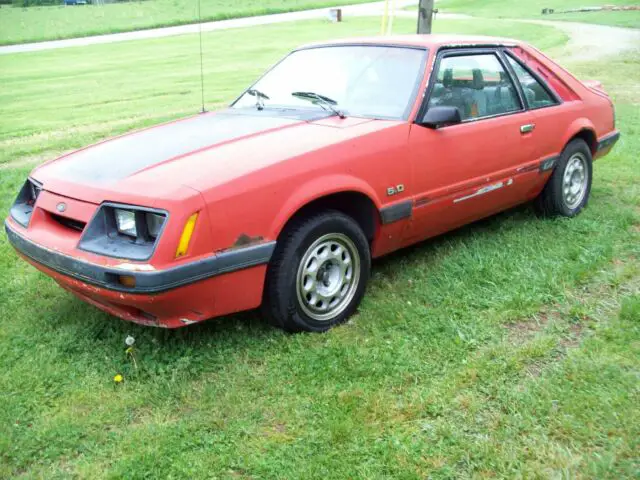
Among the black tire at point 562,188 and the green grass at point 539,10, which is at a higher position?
the black tire at point 562,188

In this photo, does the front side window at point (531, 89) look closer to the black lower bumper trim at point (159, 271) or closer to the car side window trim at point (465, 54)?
the car side window trim at point (465, 54)

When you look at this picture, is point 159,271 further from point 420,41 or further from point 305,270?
point 420,41

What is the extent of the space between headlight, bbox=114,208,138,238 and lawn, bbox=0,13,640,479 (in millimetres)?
677

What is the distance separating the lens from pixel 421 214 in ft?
13.0

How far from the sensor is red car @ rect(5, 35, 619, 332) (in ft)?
9.75

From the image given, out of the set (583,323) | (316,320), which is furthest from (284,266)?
(583,323)

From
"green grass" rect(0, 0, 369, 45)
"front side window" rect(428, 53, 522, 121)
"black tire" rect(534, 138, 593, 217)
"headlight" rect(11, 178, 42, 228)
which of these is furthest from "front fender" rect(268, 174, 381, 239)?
"green grass" rect(0, 0, 369, 45)

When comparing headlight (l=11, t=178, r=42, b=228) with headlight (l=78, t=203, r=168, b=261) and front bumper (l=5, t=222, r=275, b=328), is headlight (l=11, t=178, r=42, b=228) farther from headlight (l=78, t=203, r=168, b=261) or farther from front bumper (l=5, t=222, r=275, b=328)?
headlight (l=78, t=203, r=168, b=261)

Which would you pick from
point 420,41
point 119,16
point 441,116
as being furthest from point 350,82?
point 119,16

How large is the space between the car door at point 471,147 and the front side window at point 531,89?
0.11m

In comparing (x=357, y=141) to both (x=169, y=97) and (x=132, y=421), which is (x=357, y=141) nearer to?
(x=132, y=421)

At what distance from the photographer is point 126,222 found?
3.05 meters

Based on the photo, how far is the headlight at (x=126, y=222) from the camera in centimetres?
303

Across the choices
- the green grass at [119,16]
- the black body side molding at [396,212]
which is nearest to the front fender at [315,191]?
the black body side molding at [396,212]
